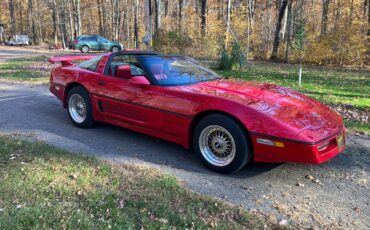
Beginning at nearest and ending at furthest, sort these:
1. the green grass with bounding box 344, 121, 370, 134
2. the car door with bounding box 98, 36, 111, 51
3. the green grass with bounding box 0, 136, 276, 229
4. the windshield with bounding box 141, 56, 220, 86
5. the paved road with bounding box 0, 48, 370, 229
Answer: the green grass with bounding box 0, 136, 276, 229, the paved road with bounding box 0, 48, 370, 229, the windshield with bounding box 141, 56, 220, 86, the green grass with bounding box 344, 121, 370, 134, the car door with bounding box 98, 36, 111, 51

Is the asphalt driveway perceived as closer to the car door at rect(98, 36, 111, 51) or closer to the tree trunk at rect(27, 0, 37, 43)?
the car door at rect(98, 36, 111, 51)

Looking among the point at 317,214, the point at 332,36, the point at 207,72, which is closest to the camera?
the point at 317,214

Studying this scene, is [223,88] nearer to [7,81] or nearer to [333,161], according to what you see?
[333,161]

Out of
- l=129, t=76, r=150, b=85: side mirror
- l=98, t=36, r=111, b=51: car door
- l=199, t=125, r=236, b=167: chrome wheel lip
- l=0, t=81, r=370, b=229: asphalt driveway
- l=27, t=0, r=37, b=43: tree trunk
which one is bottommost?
l=0, t=81, r=370, b=229: asphalt driveway

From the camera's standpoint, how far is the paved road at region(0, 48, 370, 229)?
10.8 feet

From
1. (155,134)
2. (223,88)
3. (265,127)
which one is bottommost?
(155,134)

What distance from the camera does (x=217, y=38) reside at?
22.4 m

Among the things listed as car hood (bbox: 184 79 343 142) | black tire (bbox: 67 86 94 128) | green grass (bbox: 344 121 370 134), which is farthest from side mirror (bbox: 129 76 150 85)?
green grass (bbox: 344 121 370 134)

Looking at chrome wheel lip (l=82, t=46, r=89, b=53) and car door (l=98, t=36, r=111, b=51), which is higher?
car door (l=98, t=36, r=111, b=51)

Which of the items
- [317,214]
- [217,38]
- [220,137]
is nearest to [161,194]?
[220,137]

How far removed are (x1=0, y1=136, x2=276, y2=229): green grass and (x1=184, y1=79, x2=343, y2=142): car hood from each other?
1.10m

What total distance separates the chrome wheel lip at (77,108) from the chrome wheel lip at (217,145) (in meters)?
2.43

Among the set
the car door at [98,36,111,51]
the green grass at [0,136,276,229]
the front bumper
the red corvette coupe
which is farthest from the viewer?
the car door at [98,36,111,51]

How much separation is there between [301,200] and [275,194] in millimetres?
262
